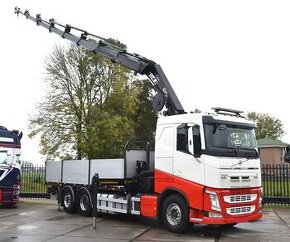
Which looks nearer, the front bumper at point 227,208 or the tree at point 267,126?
the front bumper at point 227,208

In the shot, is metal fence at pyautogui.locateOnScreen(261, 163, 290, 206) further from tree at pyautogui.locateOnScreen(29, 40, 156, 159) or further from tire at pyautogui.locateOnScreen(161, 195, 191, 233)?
tree at pyautogui.locateOnScreen(29, 40, 156, 159)

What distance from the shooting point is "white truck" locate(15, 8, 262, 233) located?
10547 mm

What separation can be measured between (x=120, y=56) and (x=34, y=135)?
1647cm

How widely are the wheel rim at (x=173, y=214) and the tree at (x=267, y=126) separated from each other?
259ft

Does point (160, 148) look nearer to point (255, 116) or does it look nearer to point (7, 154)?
point (7, 154)

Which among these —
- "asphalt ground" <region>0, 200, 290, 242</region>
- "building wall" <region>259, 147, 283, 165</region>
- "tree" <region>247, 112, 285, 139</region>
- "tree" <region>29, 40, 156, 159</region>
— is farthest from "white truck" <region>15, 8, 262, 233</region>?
"tree" <region>247, 112, 285, 139</region>

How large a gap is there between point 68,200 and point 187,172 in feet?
20.4

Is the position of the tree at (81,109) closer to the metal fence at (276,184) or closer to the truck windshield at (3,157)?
the metal fence at (276,184)

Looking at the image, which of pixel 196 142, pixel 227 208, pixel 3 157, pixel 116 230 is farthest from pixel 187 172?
pixel 3 157

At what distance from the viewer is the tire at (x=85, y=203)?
14.4 meters

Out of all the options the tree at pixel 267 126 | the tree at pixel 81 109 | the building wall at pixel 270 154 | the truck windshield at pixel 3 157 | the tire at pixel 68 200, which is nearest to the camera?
the tire at pixel 68 200

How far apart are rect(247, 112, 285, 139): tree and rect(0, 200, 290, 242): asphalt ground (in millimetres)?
75217

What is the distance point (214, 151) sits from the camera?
10.5m

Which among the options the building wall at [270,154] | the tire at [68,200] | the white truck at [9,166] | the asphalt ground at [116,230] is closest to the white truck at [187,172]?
the asphalt ground at [116,230]
